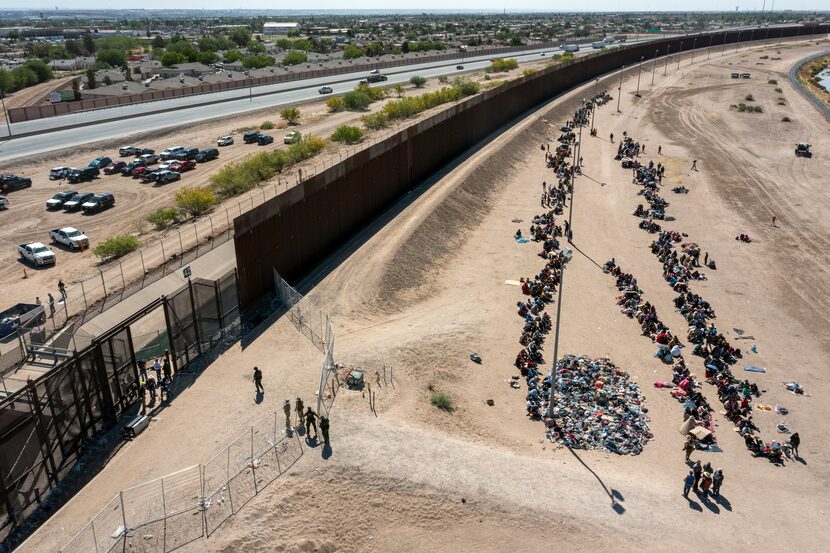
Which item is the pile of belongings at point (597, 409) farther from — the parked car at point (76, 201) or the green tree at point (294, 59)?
the green tree at point (294, 59)

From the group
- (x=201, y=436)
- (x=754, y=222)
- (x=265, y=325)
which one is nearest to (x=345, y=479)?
(x=201, y=436)

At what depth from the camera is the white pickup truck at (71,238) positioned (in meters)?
38.1

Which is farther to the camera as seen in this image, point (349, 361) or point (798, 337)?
point (798, 337)

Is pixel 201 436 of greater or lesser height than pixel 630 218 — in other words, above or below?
above

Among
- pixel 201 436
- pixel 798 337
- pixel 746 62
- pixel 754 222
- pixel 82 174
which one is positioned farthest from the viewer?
pixel 746 62

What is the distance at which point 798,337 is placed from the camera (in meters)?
29.2

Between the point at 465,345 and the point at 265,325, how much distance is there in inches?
320

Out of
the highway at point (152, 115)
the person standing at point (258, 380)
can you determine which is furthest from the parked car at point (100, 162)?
the person standing at point (258, 380)

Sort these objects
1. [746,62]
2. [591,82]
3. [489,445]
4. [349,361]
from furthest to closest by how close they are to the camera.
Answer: [746,62], [591,82], [349,361], [489,445]

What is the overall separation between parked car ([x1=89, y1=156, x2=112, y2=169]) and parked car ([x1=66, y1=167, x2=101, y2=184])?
53.4 inches

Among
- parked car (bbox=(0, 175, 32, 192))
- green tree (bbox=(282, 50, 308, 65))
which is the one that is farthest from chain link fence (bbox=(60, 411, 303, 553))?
green tree (bbox=(282, 50, 308, 65))

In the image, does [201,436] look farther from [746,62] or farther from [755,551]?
[746,62]

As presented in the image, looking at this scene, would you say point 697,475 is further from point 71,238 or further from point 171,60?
point 171,60

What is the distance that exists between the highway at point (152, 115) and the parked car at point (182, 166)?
15520mm
